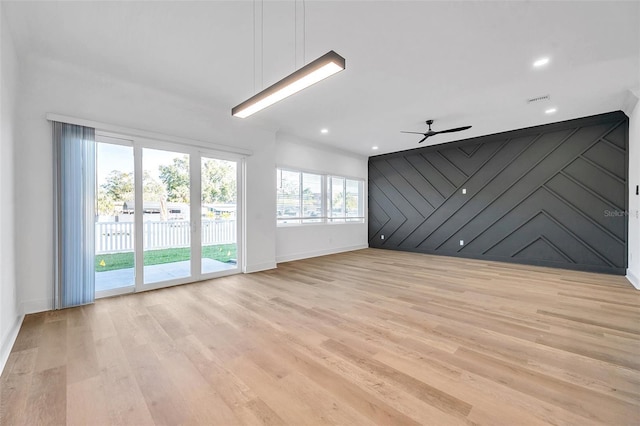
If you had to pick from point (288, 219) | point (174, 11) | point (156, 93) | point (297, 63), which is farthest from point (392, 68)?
point (288, 219)

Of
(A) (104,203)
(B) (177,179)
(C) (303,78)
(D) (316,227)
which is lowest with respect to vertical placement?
(D) (316,227)

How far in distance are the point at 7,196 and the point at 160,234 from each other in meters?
1.72

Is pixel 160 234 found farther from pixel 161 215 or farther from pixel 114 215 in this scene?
pixel 114 215

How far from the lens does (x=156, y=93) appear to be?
3.95 meters

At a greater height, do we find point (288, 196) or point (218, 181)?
point (218, 181)

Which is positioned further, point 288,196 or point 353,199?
point 353,199

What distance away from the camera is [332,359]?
82.4 inches

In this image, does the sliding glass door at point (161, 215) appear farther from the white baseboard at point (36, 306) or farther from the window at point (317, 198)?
the window at point (317, 198)

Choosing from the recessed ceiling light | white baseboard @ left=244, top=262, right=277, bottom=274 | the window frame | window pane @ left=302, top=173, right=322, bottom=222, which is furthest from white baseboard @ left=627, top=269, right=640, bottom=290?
white baseboard @ left=244, top=262, right=277, bottom=274

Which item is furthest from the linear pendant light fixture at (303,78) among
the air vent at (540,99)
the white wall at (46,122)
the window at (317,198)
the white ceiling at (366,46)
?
the air vent at (540,99)

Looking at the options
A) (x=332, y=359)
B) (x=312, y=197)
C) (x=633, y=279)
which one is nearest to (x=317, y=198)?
(x=312, y=197)

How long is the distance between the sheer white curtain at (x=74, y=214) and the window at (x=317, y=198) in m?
3.48

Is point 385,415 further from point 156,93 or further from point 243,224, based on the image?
point 156,93

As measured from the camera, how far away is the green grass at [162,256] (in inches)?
149
